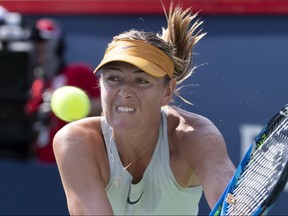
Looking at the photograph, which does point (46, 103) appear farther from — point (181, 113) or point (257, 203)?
point (257, 203)

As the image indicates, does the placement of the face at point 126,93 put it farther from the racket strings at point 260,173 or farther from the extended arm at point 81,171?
the racket strings at point 260,173

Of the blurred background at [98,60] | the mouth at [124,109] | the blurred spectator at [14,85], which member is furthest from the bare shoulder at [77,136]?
the blurred spectator at [14,85]

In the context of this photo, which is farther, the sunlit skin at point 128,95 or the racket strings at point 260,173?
the sunlit skin at point 128,95

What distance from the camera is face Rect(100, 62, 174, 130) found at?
2.79m

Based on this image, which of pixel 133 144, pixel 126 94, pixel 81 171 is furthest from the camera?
pixel 133 144

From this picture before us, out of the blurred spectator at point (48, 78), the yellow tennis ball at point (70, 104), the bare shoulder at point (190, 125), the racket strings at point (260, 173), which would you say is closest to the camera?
the racket strings at point (260, 173)

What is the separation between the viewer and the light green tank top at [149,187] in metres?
3.08

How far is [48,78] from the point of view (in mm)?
5457

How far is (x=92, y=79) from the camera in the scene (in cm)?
497

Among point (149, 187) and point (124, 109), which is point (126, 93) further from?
point (149, 187)

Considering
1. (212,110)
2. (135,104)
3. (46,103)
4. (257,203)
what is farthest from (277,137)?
(46,103)

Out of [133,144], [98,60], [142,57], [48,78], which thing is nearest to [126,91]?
[142,57]

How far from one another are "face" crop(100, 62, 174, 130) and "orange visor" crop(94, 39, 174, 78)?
3cm

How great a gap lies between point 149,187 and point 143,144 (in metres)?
0.17
